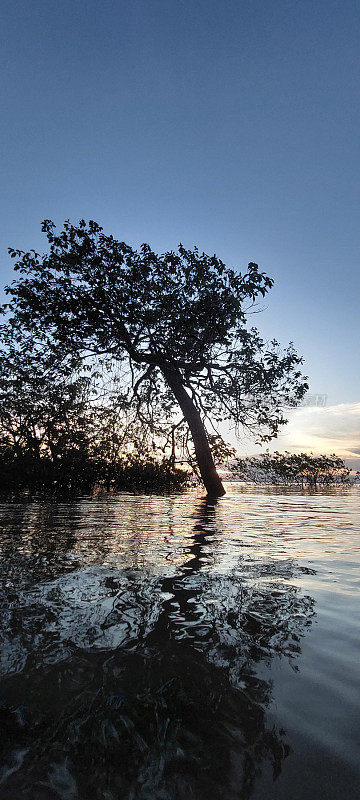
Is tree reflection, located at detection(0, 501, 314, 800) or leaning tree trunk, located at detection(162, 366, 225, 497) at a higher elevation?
leaning tree trunk, located at detection(162, 366, 225, 497)

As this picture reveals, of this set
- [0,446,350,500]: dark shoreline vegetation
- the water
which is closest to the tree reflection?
the water

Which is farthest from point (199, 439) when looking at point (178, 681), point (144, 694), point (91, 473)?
point (144, 694)

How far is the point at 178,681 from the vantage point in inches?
64.8

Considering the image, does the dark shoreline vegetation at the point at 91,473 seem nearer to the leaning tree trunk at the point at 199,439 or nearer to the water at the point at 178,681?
the leaning tree trunk at the point at 199,439

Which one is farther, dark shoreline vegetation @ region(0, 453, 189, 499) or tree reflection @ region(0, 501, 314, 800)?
dark shoreline vegetation @ region(0, 453, 189, 499)

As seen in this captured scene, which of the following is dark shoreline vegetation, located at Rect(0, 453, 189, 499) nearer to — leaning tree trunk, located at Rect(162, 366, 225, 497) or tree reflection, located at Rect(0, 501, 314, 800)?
leaning tree trunk, located at Rect(162, 366, 225, 497)

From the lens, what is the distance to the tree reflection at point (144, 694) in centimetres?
114

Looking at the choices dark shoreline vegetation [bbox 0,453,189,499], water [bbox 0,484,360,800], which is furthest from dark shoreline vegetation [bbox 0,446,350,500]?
water [bbox 0,484,360,800]

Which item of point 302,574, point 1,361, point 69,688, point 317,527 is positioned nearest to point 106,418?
point 1,361

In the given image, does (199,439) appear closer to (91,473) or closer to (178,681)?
(91,473)

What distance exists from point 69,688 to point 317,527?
5.68 meters

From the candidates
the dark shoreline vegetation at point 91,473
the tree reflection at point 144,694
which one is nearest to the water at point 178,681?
the tree reflection at point 144,694

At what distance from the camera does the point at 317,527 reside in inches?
256

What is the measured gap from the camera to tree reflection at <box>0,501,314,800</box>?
1.14 metres
